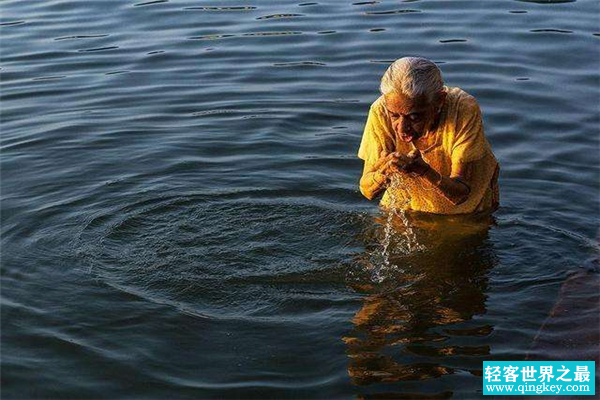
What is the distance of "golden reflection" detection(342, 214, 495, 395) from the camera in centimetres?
576

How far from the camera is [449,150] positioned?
6840 mm

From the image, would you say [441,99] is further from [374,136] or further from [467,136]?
[374,136]

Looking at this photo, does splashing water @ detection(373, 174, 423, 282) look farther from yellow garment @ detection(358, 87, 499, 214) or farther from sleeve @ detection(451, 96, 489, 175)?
sleeve @ detection(451, 96, 489, 175)

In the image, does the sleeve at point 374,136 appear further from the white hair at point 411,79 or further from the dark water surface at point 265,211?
the dark water surface at point 265,211

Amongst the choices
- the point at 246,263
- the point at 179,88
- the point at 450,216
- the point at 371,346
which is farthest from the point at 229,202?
the point at 179,88

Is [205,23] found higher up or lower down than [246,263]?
higher up

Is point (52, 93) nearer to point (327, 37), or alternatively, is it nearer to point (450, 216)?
point (327, 37)

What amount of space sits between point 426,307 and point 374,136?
4.01ft

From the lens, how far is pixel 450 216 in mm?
7238

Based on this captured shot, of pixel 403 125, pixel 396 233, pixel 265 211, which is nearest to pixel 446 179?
pixel 403 125

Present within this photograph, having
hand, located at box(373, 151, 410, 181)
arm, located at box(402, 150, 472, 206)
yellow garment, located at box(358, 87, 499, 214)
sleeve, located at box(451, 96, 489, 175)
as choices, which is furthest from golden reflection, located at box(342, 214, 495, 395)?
hand, located at box(373, 151, 410, 181)

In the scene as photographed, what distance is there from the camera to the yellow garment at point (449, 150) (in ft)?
22.0

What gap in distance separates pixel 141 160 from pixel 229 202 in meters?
1.49

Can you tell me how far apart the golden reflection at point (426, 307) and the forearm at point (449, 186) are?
403 millimetres
